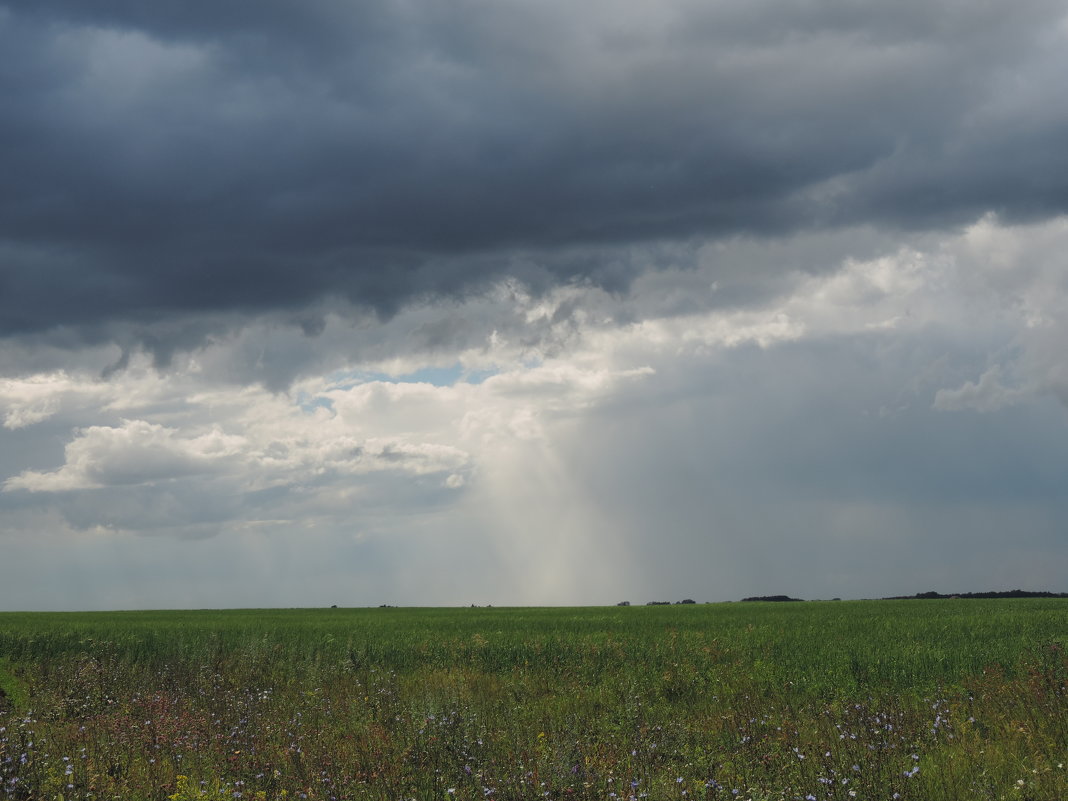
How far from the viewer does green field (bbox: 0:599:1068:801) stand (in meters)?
9.16

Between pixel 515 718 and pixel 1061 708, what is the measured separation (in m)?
8.46

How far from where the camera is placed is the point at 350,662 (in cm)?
2233

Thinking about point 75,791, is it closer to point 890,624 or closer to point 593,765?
point 593,765

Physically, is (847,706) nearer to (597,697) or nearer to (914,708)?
(914,708)

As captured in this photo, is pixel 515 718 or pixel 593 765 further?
pixel 515 718

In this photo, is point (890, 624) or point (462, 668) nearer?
point (462, 668)

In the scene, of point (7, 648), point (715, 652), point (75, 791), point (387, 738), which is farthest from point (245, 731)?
point (7, 648)

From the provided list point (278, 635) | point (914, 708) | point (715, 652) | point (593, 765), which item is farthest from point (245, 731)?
point (278, 635)

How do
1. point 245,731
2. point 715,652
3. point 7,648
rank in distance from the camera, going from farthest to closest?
point 7,648, point 715,652, point 245,731

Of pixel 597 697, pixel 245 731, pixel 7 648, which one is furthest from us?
pixel 7 648

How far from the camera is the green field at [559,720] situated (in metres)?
9.16

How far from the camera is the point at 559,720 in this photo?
1356 cm

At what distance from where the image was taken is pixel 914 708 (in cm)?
1332

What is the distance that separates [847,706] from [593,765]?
544cm
